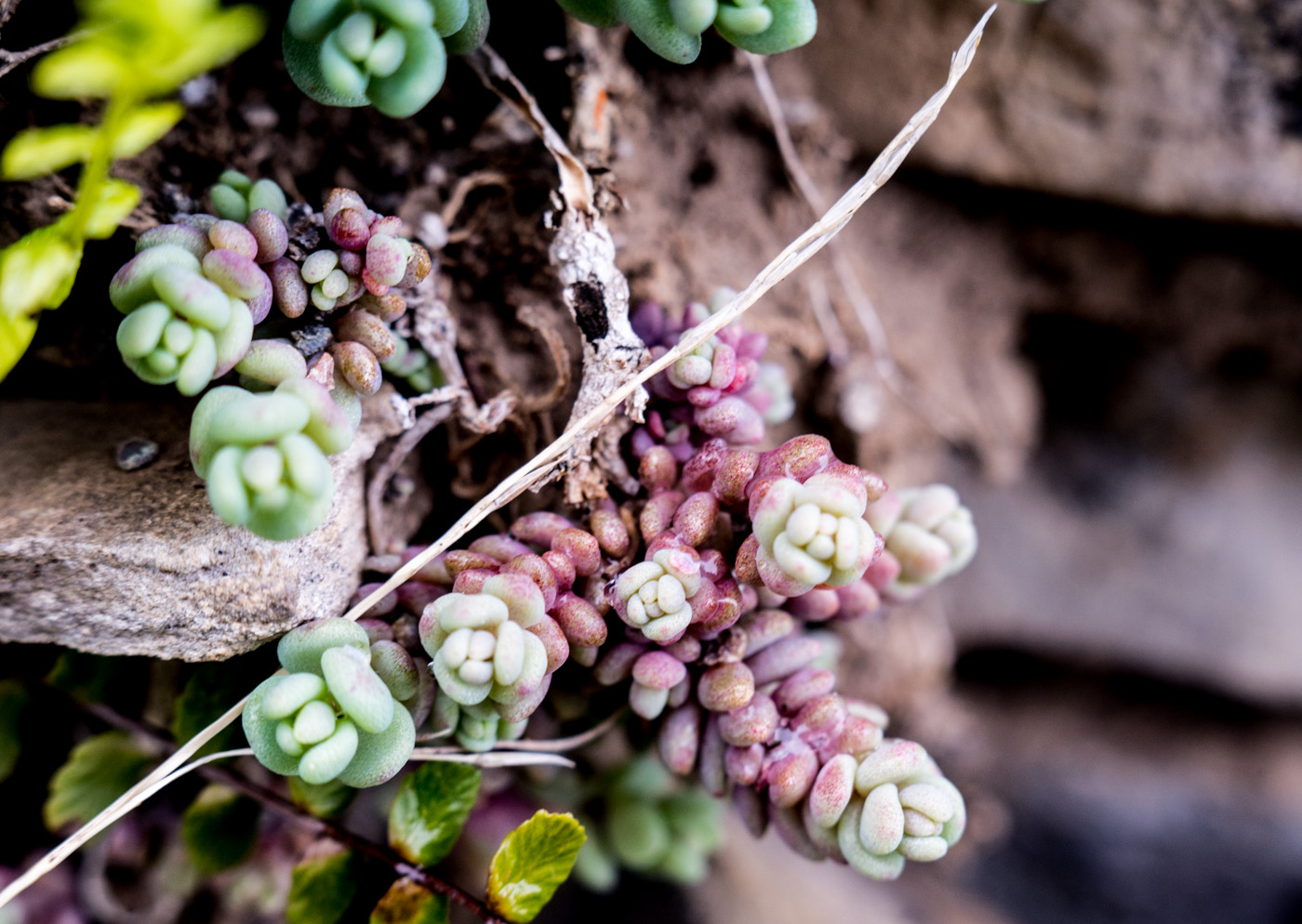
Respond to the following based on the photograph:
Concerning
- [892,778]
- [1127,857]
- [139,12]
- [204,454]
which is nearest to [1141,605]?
[1127,857]

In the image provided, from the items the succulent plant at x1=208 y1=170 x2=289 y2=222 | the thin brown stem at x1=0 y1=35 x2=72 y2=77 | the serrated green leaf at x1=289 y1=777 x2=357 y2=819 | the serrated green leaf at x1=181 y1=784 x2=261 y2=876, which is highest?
the succulent plant at x1=208 y1=170 x2=289 y2=222

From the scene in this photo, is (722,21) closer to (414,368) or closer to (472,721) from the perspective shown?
(414,368)

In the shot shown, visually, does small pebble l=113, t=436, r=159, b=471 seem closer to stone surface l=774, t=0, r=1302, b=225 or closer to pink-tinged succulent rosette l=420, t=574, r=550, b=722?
pink-tinged succulent rosette l=420, t=574, r=550, b=722

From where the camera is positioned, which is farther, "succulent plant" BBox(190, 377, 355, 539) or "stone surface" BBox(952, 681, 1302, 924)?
"stone surface" BBox(952, 681, 1302, 924)

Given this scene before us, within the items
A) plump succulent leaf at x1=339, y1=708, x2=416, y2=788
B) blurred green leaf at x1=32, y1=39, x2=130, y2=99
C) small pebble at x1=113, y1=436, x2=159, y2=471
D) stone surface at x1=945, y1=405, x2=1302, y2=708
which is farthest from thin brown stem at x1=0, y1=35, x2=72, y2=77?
stone surface at x1=945, y1=405, x2=1302, y2=708

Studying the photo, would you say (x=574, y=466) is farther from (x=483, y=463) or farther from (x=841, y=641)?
(x=841, y=641)

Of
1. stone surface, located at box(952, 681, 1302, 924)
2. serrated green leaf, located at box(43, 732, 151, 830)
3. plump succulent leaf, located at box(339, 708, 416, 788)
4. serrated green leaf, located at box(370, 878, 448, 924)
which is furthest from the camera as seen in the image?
stone surface, located at box(952, 681, 1302, 924)
